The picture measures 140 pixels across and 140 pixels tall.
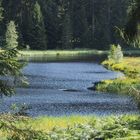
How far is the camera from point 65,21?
145 m

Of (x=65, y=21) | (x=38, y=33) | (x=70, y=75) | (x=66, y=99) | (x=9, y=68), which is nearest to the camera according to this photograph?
(x=9, y=68)

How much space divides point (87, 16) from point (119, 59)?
85.5 meters

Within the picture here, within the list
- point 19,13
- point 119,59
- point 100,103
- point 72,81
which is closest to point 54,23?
point 19,13

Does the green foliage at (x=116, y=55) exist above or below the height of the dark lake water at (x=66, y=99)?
above

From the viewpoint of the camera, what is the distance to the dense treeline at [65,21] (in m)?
140

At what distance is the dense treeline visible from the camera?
139500mm

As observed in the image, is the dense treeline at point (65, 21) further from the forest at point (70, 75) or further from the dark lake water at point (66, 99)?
the dark lake water at point (66, 99)

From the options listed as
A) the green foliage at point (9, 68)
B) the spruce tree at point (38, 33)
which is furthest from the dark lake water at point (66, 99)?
the spruce tree at point (38, 33)

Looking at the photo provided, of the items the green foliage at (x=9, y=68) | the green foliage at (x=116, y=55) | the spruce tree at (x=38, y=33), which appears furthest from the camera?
the spruce tree at (x=38, y=33)

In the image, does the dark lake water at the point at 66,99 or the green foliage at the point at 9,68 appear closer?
the green foliage at the point at 9,68

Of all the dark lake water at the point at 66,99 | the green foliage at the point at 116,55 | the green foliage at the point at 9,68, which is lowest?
the dark lake water at the point at 66,99

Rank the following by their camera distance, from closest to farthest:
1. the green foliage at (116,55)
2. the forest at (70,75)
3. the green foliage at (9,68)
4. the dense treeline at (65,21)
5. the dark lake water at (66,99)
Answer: the green foliage at (9,68) < the forest at (70,75) < the dark lake water at (66,99) < the green foliage at (116,55) < the dense treeline at (65,21)

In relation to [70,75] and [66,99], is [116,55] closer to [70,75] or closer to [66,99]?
[70,75]

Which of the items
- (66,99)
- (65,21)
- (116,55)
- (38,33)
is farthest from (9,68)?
(65,21)
